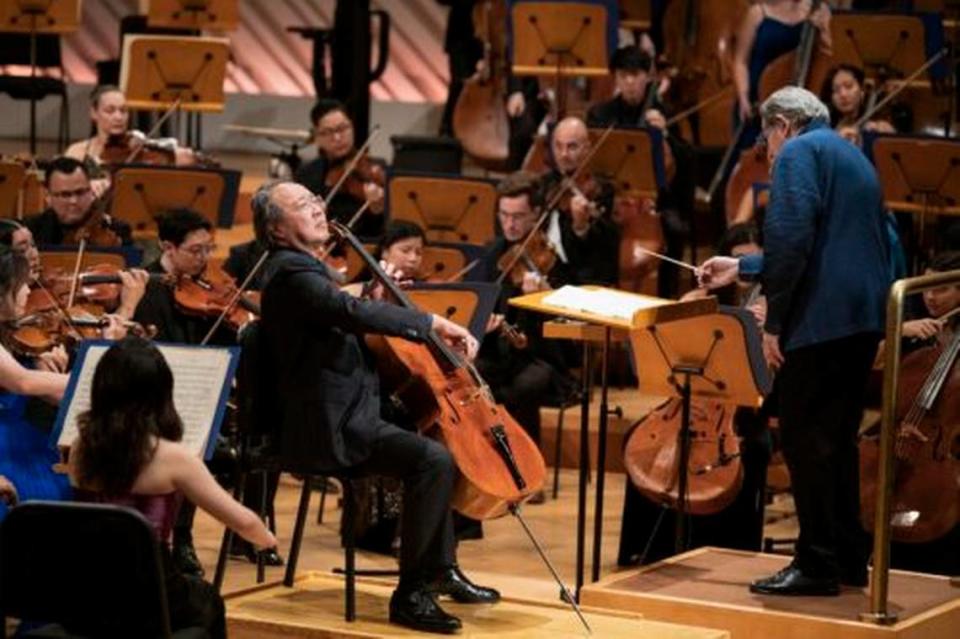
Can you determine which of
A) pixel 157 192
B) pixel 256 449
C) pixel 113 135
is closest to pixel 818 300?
pixel 256 449

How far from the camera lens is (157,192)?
27.7ft

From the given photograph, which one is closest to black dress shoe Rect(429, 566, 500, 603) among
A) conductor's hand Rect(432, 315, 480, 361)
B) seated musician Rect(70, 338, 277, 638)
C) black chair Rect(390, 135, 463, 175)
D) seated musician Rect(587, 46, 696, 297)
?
conductor's hand Rect(432, 315, 480, 361)

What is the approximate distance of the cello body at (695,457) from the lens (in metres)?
6.76

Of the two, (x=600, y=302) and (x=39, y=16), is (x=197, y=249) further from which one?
(x=39, y=16)

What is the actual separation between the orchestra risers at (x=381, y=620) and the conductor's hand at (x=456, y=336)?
2.08ft

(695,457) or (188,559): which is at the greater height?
(695,457)

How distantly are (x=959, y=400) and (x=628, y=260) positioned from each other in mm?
2891

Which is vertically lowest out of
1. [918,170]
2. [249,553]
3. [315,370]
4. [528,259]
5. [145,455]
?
[249,553]

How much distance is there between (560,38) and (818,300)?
4.40 metres

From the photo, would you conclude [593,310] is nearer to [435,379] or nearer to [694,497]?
[435,379]

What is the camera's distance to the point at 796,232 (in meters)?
5.68

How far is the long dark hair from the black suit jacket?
79cm

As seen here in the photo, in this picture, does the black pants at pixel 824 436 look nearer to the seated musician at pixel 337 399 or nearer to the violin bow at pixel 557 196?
the seated musician at pixel 337 399

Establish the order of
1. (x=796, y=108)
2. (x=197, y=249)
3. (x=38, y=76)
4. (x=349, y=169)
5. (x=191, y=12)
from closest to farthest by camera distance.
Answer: (x=796, y=108)
(x=197, y=249)
(x=349, y=169)
(x=191, y=12)
(x=38, y=76)
